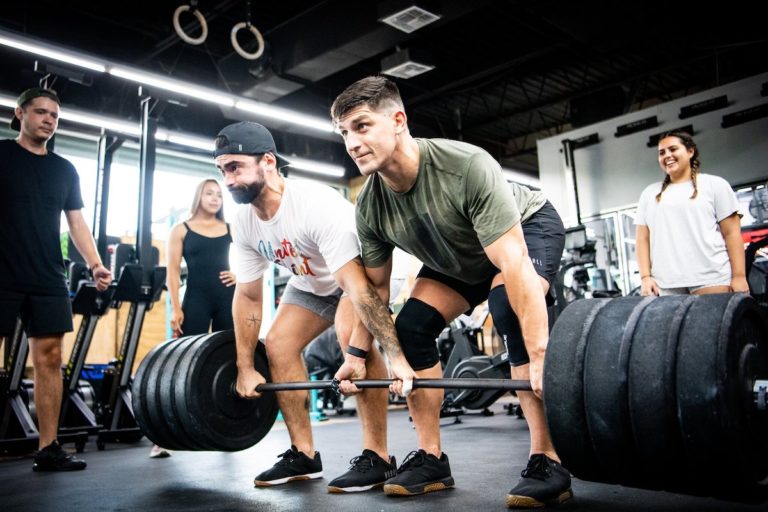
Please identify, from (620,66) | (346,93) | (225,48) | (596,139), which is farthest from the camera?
(620,66)

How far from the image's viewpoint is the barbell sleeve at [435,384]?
1.53 metres

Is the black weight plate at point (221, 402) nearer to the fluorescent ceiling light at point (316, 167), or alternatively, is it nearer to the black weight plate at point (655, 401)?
the black weight plate at point (655, 401)

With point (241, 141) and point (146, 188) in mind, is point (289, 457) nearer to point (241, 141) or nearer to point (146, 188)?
point (241, 141)

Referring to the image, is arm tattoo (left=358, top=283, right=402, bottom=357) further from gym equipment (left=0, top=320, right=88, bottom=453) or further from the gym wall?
the gym wall

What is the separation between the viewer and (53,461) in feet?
8.79

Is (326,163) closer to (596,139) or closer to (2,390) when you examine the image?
(596,139)

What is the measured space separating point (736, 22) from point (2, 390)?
6.68m

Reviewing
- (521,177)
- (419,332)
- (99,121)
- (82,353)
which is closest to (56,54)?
(99,121)

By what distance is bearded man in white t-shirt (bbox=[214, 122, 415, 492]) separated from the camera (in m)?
1.97

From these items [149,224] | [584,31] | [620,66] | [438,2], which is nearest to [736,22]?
[584,31]

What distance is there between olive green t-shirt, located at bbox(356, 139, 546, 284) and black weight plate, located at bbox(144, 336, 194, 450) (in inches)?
32.9

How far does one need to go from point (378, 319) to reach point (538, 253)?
497 mm

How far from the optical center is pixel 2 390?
3.66 m

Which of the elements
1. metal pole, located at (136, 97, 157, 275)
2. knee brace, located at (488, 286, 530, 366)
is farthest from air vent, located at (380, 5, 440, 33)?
knee brace, located at (488, 286, 530, 366)
